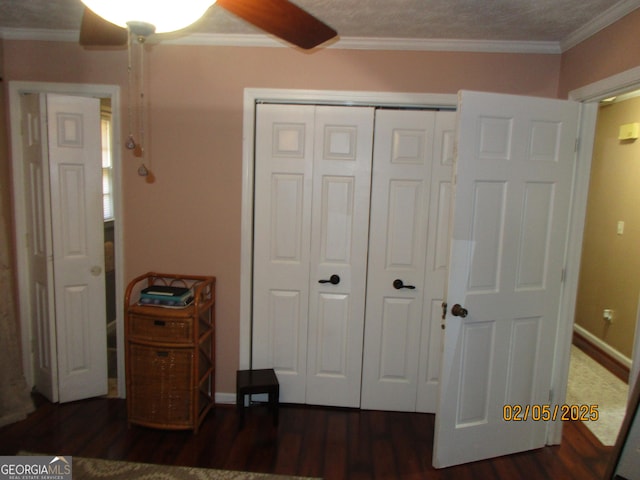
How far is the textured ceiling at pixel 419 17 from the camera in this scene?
82.4 inches

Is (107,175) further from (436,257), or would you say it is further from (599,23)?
(599,23)

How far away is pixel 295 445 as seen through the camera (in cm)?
256

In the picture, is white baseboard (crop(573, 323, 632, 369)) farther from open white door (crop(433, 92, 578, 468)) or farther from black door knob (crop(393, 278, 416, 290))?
black door knob (crop(393, 278, 416, 290))

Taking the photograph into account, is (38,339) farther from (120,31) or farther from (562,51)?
(562,51)

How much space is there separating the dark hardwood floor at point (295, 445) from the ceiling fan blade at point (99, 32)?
2.12m

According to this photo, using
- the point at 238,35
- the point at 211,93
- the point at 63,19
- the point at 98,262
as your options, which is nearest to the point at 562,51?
the point at 238,35

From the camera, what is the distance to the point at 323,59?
8.87ft

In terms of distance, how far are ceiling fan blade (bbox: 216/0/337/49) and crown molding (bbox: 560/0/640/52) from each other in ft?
4.94

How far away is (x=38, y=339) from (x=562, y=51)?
12.8 feet
